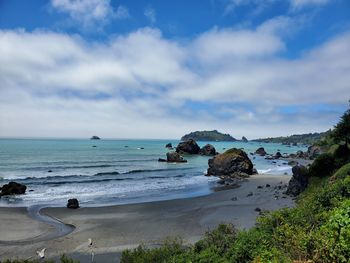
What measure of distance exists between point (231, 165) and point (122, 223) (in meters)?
37.2

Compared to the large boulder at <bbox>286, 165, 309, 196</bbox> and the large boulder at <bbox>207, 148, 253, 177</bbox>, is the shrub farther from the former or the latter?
the large boulder at <bbox>207, 148, 253, 177</bbox>

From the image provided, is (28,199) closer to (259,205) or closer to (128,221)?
(128,221)

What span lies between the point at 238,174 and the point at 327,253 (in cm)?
5121

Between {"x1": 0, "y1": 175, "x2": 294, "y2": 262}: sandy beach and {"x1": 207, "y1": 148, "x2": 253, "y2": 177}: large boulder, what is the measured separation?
70.2 ft

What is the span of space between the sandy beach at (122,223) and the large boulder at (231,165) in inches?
843

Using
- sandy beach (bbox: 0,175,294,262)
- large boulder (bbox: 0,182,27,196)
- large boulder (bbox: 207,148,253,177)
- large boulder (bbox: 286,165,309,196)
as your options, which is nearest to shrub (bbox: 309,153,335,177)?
large boulder (bbox: 286,165,309,196)

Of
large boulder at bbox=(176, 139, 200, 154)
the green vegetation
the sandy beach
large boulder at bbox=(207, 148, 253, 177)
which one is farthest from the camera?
large boulder at bbox=(176, 139, 200, 154)

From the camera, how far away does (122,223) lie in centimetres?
2541

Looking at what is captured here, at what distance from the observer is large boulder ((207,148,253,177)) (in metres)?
58.7

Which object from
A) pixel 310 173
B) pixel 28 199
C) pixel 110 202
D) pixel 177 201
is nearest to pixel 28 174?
pixel 28 199

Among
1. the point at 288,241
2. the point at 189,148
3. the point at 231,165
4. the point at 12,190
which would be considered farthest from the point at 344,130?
the point at 189,148

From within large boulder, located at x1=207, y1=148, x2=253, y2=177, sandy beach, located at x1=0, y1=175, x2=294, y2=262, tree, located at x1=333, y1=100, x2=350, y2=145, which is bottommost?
sandy beach, located at x1=0, y1=175, x2=294, y2=262

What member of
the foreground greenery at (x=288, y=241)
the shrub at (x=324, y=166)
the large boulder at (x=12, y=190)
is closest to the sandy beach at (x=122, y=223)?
the shrub at (x=324, y=166)

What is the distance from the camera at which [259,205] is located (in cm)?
3148
